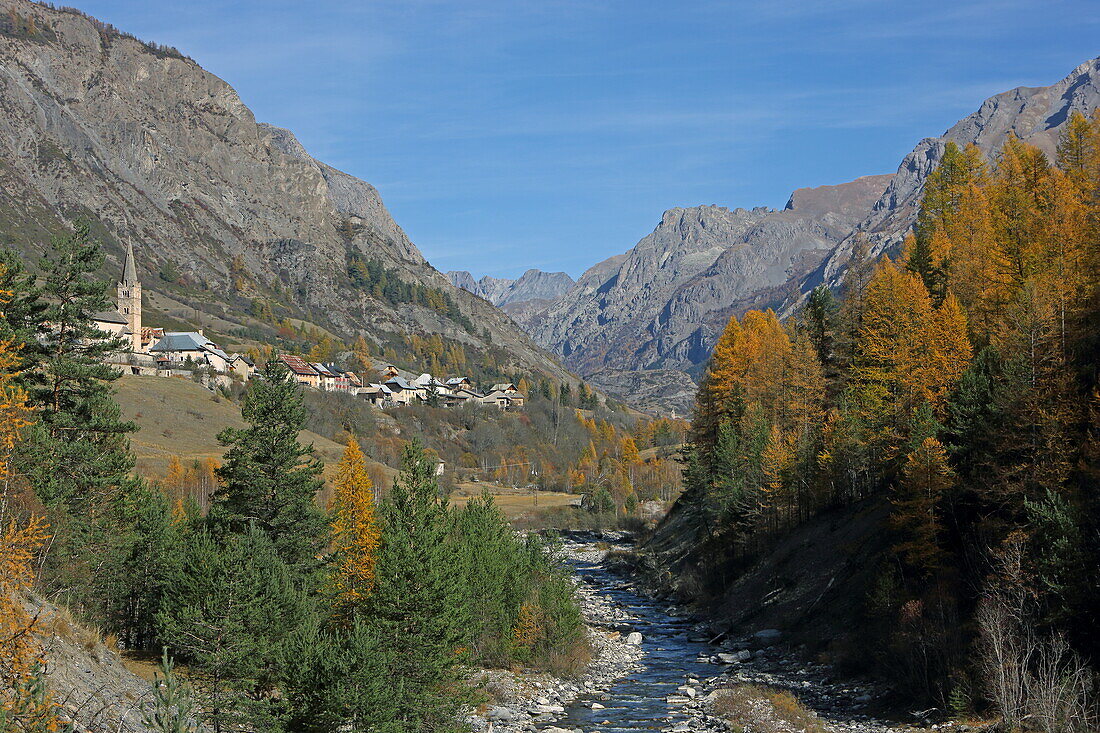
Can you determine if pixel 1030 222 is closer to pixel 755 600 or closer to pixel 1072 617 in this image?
pixel 755 600

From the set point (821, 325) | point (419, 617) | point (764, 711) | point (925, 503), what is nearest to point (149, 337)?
point (821, 325)

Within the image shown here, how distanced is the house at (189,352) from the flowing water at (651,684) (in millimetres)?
131235

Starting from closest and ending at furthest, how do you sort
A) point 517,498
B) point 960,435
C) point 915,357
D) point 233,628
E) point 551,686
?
point 233,628, point 960,435, point 551,686, point 915,357, point 517,498

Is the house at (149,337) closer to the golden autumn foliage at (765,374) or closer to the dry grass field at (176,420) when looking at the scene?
the dry grass field at (176,420)

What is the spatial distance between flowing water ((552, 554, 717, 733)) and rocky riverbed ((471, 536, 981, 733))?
0.19ft

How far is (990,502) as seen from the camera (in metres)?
40.4

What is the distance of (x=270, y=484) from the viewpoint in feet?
146

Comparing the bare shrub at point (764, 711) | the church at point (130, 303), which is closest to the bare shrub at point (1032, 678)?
the bare shrub at point (764, 711)

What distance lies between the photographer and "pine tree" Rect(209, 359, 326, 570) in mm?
44156

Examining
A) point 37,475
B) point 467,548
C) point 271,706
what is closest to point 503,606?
point 467,548

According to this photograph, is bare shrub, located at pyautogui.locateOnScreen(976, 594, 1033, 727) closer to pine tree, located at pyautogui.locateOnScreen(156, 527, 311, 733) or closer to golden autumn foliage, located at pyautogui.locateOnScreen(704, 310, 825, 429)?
pine tree, located at pyautogui.locateOnScreen(156, 527, 311, 733)

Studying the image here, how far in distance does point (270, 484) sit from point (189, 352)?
151 metres

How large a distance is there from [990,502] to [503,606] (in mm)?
28100

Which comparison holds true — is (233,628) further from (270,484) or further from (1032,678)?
(1032,678)
